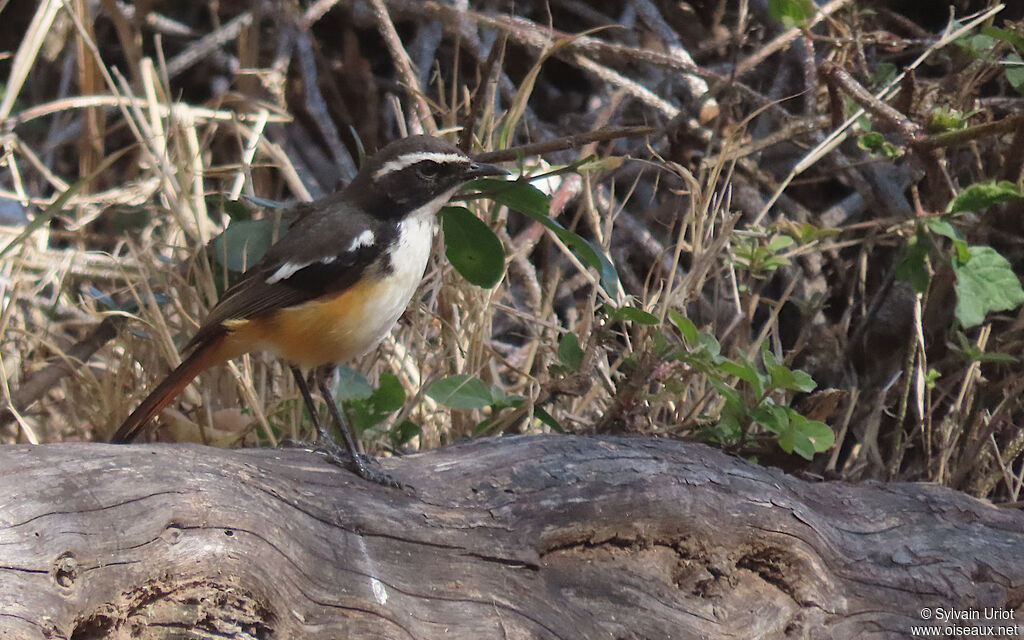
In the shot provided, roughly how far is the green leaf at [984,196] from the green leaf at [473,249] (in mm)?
1912

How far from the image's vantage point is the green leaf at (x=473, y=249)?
3875 millimetres

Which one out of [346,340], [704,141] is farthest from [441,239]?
[704,141]

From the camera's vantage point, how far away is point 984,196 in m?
4.20

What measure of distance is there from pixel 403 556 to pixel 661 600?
0.81 metres

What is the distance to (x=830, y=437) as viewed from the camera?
374 cm

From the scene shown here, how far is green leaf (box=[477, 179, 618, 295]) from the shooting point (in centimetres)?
360

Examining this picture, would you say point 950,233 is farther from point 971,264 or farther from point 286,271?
point 286,271

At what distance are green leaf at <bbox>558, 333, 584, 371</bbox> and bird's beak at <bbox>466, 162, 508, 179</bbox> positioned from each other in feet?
2.19

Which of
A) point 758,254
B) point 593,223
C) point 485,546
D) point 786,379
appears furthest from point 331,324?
point 758,254

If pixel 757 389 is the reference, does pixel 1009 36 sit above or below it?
above

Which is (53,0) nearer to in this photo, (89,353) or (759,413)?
(89,353)

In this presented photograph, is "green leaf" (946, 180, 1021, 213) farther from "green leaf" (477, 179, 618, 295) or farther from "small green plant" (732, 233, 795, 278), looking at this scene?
"green leaf" (477, 179, 618, 295)

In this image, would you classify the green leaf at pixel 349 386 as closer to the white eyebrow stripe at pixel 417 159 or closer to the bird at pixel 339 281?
the bird at pixel 339 281

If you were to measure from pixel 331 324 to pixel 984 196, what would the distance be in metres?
2.63
